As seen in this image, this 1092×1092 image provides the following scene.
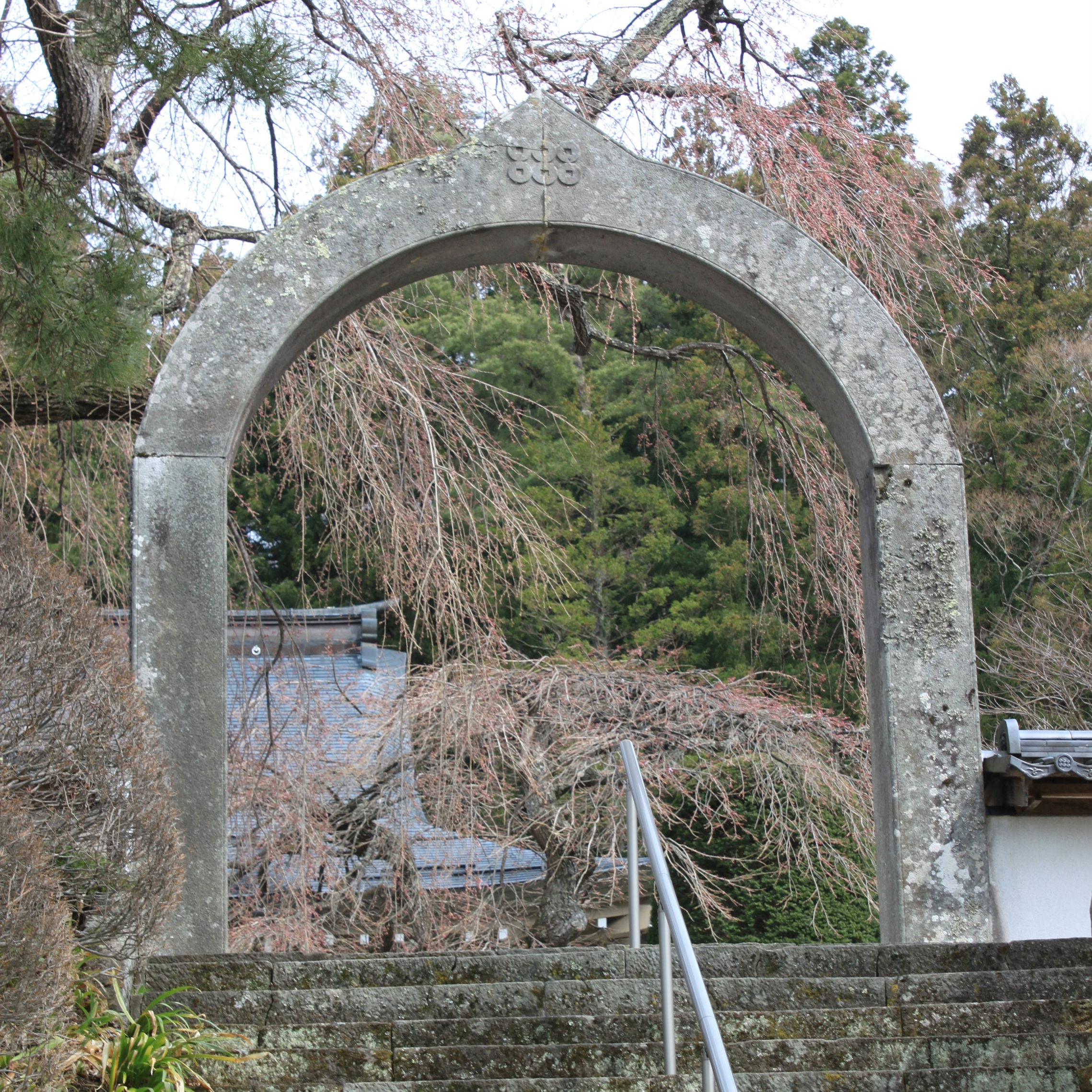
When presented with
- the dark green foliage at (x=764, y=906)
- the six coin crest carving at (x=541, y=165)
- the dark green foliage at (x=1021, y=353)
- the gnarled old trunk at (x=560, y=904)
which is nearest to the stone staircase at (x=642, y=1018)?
the six coin crest carving at (x=541, y=165)

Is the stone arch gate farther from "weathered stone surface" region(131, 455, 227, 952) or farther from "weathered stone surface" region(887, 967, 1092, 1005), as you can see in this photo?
Result: "weathered stone surface" region(887, 967, 1092, 1005)

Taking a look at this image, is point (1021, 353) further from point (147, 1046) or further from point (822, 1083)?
point (147, 1046)

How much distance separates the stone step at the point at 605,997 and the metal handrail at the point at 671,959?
369mm

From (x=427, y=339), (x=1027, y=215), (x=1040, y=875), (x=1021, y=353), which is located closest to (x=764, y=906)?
(x=427, y=339)

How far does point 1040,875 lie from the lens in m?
3.67

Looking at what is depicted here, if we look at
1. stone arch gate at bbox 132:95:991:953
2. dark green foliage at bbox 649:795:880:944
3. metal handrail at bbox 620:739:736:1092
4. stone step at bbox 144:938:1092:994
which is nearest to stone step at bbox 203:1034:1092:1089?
metal handrail at bbox 620:739:736:1092

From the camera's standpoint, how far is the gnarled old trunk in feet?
26.9

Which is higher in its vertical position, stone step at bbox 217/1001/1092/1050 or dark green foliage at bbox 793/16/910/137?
dark green foliage at bbox 793/16/910/137

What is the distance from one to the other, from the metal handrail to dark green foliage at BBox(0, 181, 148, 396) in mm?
2094

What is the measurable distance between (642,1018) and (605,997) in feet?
0.56

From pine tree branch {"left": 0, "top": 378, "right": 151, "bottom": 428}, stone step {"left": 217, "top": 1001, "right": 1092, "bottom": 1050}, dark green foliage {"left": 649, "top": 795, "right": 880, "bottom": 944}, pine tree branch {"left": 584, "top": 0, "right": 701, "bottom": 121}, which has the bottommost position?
dark green foliage {"left": 649, "top": 795, "right": 880, "bottom": 944}

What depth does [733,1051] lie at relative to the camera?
2.82m

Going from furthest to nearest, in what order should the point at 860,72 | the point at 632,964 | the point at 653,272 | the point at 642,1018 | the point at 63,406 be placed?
the point at 860,72, the point at 63,406, the point at 653,272, the point at 632,964, the point at 642,1018

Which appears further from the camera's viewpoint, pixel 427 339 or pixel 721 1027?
pixel 427 339
